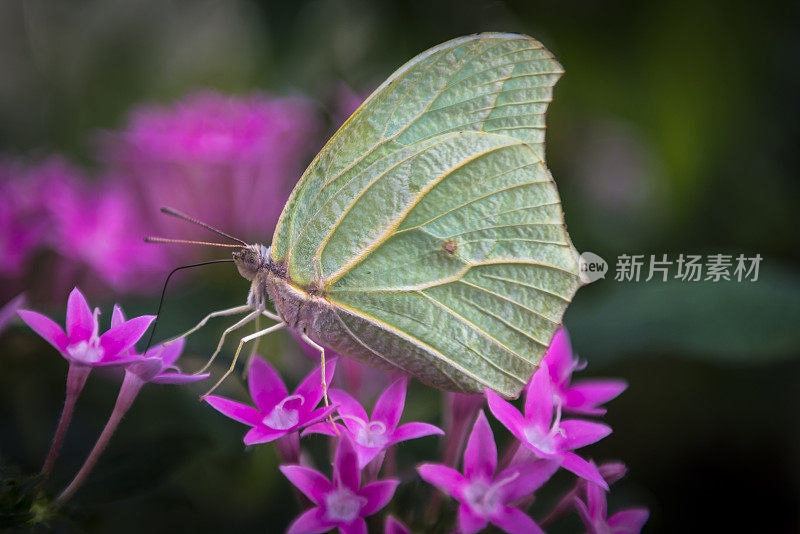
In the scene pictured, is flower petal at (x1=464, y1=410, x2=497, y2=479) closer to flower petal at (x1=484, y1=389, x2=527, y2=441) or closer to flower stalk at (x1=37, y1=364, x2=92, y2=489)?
flower petal at (x1=484, y1=389, x2=527, y2=441)

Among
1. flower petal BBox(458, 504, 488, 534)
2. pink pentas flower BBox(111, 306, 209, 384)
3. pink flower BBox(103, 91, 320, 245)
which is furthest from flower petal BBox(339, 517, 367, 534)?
pink flower BBox(103, 91, 320, 245)

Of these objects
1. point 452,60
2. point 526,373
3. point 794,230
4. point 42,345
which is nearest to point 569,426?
point 526,373

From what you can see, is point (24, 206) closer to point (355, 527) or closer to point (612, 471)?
point (355, 527)

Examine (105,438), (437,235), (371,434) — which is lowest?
(105,438)

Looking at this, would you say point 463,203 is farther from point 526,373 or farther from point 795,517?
point 795,517

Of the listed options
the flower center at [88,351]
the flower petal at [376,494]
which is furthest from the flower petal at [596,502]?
the flower center at [88,351]

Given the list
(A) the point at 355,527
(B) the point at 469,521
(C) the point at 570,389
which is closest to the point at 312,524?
(A) the point at 355,527

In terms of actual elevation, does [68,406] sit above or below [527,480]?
below
